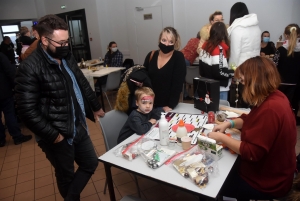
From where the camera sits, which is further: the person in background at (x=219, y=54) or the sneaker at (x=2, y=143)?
the sneaker at (x=2, y=143)

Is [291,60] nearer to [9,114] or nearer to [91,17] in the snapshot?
[9,114]

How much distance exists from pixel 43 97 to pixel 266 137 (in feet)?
4.30

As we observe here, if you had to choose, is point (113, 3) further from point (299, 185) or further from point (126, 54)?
point (299, 185)

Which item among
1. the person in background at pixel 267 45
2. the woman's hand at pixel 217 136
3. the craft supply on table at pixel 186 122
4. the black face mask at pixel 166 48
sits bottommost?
the craft supply on table at pixel 186 122

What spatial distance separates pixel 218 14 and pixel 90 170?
274 cm

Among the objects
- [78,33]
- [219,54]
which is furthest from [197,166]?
[78,33]

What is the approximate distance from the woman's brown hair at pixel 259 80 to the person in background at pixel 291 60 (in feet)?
6.36

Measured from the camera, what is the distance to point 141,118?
181 centimetres

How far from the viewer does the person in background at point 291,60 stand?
298cm

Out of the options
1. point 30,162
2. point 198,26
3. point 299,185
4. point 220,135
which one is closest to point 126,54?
point 198,26

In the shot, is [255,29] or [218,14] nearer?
[255,29]

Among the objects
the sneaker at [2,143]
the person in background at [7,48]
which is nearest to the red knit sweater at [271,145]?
the sneaker at [2,143]

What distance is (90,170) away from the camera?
1867 mm

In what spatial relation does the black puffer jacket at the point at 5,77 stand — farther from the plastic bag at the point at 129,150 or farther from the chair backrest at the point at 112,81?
the plastic bag at the point at 129,150
